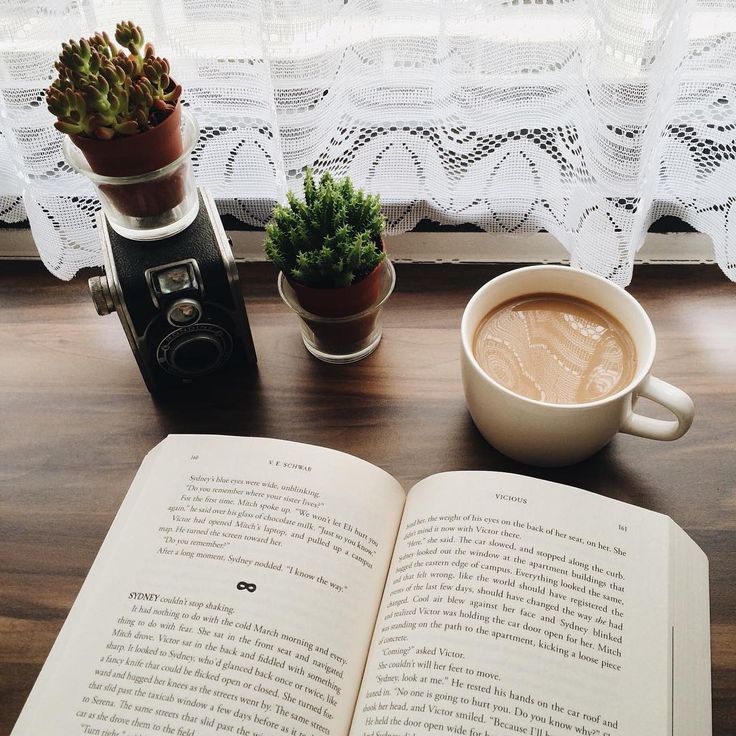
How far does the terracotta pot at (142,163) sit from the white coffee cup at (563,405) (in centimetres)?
27

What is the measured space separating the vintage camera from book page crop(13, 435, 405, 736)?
0.31 feet

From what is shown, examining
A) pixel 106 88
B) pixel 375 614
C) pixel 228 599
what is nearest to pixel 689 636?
pixel 375 614

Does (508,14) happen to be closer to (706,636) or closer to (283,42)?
(283,42)

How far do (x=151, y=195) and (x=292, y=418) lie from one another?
239 mm

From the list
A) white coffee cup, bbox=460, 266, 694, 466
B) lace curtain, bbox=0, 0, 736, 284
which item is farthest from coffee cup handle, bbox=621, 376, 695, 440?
lace curtain, bbox=0, 0, 736, 284

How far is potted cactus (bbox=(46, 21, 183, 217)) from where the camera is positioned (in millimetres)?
553

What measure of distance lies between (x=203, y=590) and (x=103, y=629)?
0.25 ft

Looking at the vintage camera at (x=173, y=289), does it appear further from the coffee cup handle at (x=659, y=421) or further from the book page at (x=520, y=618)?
the coffee cup handle at (x=659, y=421)

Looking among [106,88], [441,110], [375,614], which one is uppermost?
[106,88]

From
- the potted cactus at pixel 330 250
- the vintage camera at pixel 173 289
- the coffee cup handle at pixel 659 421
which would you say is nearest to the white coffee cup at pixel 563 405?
the coffee cup handle at pixel 659 421

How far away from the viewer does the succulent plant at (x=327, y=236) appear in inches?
25.3

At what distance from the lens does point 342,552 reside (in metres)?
0.59

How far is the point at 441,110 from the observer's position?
730mm

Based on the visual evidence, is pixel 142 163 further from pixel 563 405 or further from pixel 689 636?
pixel 689 636
